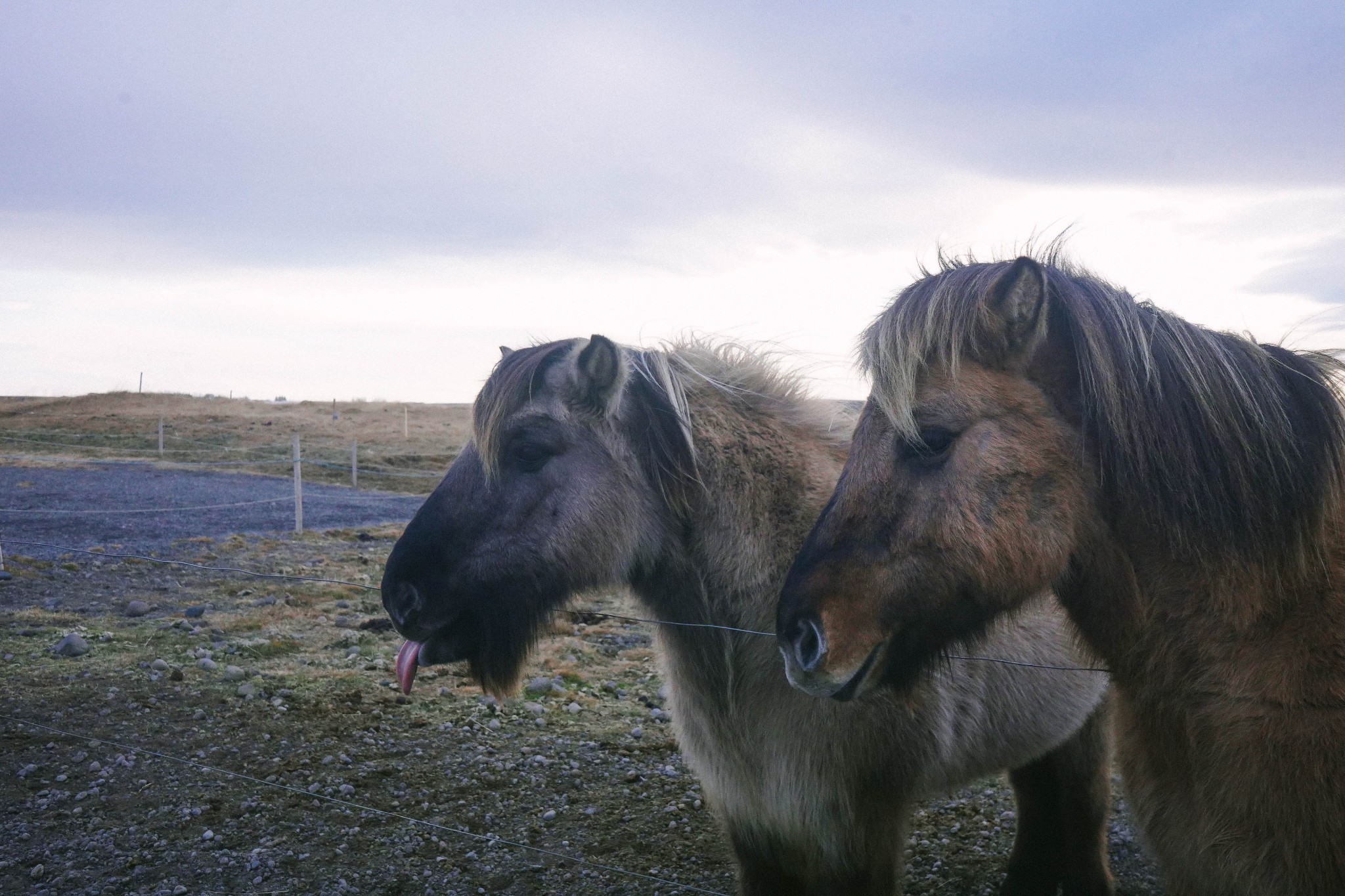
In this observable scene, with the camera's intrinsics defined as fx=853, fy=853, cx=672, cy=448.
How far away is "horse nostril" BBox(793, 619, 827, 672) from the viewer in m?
2.00

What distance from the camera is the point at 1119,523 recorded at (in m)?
2.08

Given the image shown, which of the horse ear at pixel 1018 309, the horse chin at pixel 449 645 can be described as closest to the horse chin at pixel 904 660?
the horse ear at pixel 1018 309

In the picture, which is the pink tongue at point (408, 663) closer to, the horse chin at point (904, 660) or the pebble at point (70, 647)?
the horse chin at point (904, 660)

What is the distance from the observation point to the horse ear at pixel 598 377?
120 inches

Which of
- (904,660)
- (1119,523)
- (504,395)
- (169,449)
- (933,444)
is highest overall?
(504,395)

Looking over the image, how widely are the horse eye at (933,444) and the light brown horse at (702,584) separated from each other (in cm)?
104

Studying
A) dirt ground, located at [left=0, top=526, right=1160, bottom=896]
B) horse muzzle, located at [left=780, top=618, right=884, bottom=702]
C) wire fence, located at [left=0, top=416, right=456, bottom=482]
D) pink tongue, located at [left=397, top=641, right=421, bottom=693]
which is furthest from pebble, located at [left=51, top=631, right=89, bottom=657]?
wire fence, located at [left=0, top=416, right=456, bottom=482]

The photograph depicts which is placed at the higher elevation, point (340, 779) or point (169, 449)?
point (169, 449)

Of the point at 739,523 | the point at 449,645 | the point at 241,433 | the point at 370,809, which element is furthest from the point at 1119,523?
the point at 241,433

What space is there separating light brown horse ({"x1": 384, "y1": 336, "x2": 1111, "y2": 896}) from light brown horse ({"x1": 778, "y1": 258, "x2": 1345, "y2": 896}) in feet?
2.99

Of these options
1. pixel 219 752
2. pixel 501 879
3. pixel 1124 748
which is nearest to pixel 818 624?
pixel 1124 748

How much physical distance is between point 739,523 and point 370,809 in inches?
94.1

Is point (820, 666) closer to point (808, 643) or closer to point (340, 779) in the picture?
point (808, 643)

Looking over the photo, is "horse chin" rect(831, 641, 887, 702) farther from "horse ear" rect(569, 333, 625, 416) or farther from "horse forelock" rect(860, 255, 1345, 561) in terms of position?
"horse ear" rect(569, 333, 625, 416)
